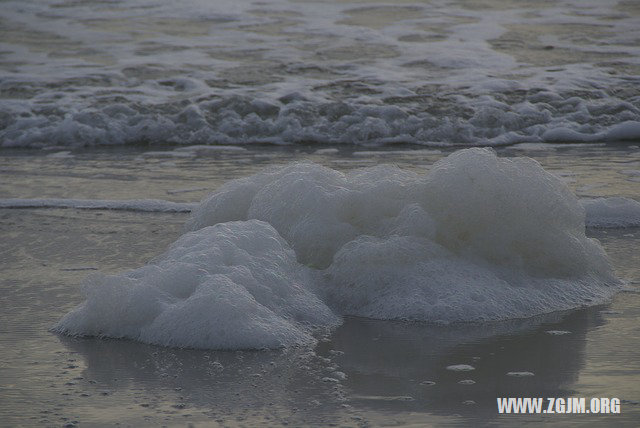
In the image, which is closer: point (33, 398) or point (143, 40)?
point (33, 398)

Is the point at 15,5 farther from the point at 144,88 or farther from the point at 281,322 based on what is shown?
the point at 281,322

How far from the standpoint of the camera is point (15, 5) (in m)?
15.2

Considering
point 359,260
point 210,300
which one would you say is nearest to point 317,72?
point 359,260

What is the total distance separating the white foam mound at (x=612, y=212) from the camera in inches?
201

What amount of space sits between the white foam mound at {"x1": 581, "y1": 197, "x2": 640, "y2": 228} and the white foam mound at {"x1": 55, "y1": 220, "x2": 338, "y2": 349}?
213cm

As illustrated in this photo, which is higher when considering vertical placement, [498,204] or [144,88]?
[498,204]

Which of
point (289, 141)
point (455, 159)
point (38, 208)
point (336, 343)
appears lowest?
point (289, 141)

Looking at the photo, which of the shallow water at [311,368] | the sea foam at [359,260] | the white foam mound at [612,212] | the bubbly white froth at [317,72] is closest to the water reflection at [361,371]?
the shallow water at [311,368]

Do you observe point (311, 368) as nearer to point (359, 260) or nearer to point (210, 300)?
point (210, 300)

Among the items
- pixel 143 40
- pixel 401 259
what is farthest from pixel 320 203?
pixel 143 40

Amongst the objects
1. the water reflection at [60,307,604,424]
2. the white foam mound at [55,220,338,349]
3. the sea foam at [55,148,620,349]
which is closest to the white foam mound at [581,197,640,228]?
the sea foam at [55,148,620,349]

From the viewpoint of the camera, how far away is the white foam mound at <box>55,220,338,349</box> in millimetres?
3203

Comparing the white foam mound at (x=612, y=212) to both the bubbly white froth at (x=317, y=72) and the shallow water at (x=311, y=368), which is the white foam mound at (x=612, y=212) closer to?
the shallow water at (x=311, y=368)

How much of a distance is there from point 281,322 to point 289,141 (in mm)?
6261
